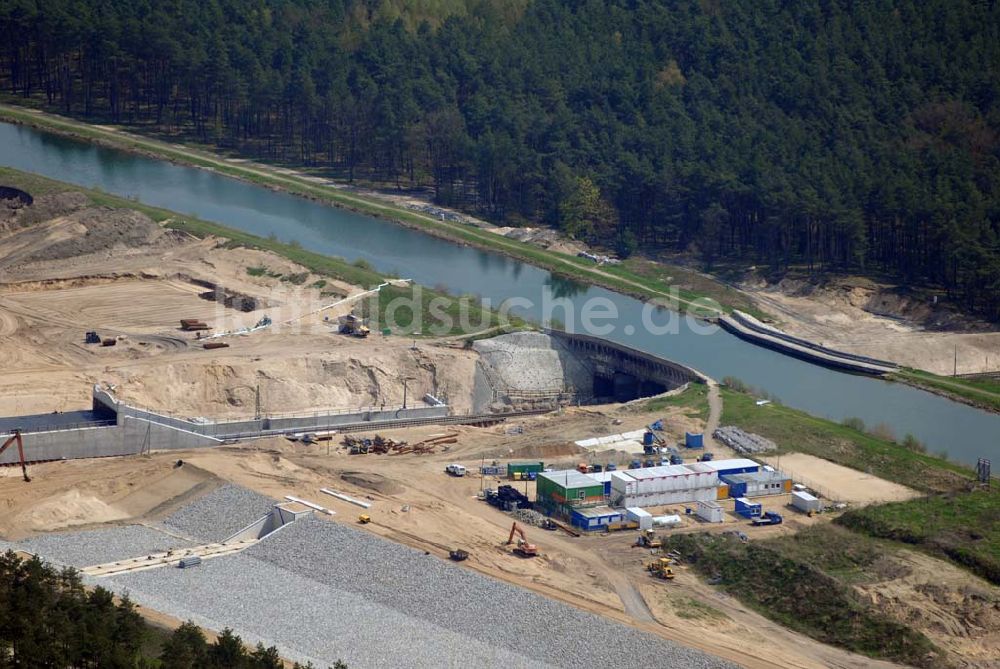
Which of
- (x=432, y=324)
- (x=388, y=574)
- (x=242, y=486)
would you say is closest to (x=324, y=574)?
(x=388, y=574)

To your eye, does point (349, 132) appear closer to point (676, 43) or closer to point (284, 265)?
point (676, 43)

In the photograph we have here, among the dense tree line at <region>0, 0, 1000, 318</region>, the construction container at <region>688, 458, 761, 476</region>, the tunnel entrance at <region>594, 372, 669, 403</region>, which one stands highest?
the dense tree line at <region>0, 0, 1000, 318</region>

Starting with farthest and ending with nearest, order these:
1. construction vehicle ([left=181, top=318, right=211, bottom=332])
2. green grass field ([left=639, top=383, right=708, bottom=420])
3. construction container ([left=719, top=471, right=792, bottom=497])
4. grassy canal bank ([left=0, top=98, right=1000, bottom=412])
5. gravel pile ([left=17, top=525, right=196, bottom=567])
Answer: grassy canal bank ([left=0, top=98, right=1000, bottom=412]), construction vehicle ([left=181, top=318, right=211, bottom=332]), green grass field ([left=639, top=383, right=708, bottom=420]), construction container ([left=719, top=471, right=792, bottom=497]), gravel pile ([left=17, top=525, right=196, bottom=567])

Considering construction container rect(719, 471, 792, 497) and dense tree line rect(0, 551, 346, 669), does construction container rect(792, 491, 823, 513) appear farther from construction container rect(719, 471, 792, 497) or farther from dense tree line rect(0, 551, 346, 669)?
dense tree line rect(0, 551, 346, 669)

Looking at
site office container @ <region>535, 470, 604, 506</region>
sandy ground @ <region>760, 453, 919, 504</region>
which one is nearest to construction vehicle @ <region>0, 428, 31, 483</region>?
site office container @ <region>535, 470, 604, 506</region>

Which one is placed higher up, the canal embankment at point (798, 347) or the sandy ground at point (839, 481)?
the canal embankment at point (798, 347)

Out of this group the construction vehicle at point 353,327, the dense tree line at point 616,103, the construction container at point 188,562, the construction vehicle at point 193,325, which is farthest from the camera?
the dense tree line at point 616,103

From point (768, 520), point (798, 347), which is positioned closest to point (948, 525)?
point (768, 520)

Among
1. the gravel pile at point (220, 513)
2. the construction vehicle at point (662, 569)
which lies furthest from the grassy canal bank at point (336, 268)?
the construction vehicle at point (662, 569)

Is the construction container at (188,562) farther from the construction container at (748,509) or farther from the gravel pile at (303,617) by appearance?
the construction container at (748,509)
